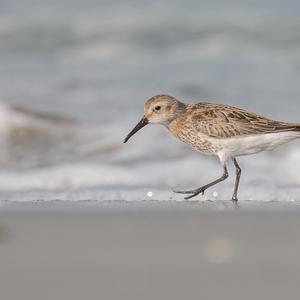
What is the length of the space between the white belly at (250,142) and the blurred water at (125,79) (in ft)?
1.83

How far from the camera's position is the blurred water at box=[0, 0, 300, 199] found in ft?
26.8

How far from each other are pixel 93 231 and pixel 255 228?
0.88m

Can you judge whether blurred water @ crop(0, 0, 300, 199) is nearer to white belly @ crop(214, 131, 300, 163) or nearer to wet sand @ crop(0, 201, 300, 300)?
white belly @ crop(214, 131, 300, 163)

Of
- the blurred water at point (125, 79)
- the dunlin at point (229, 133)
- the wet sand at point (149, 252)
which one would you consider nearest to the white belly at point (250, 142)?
the dunlin at point (229, 133)

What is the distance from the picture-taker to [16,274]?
4445 mm

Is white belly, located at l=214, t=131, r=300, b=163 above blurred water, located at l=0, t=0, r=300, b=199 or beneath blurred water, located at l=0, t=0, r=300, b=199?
beneath

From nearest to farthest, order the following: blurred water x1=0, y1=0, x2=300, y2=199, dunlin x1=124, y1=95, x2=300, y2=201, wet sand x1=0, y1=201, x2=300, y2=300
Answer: wet sand x1=0, y1=201, x2=300, y2=300 → dunlin x1=124, y1=95, x2=300, y2=201 → blurred water x1=0, y1=0, x2=300, y2=199

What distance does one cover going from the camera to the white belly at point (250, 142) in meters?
7.04

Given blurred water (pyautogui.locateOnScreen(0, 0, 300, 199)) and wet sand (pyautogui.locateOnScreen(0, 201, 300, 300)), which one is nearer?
wet sand (pyautogui.locateOnScreen(0, 201, 300, 300))

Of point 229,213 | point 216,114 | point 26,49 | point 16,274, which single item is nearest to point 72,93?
point 26,49

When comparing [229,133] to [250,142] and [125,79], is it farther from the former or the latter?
[125,79]

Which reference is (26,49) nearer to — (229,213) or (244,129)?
(244,129)

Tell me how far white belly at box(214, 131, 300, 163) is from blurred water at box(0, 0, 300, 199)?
0.56 metres

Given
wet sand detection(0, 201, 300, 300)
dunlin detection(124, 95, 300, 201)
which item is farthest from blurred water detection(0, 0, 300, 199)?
wet sand detection(0, 201, 300, 300)
